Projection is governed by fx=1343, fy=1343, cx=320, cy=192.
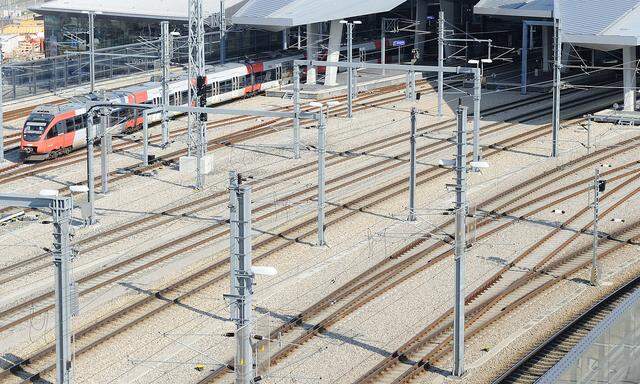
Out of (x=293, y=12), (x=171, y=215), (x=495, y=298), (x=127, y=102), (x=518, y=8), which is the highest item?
(x=518, y=8)

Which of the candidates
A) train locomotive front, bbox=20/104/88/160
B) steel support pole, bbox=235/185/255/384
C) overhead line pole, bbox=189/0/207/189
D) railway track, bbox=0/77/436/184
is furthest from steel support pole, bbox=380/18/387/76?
steel support pole, bbox=235/185/255/384

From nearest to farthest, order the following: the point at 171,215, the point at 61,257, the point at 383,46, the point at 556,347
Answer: the point at 61,257 < the point at 556,347 < the point at 171,215 < the point at 383,46

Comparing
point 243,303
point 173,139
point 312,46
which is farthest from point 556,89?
point 243,303

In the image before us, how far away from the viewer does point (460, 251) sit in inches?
1080

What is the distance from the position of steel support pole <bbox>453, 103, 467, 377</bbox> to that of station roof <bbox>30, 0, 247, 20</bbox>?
5059 centimetres

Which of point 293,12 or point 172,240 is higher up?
point 293,12

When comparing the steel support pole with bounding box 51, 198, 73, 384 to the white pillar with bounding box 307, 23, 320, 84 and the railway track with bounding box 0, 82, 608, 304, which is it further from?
the white pillar with bounding box 307, 23, 320, 84

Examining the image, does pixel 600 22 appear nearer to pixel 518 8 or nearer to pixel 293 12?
pixel 518 8

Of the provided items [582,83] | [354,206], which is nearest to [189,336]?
[354,206]

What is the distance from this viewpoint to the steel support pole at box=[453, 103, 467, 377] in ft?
90.2

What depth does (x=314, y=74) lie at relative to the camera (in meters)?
71.6

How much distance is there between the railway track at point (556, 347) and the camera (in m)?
28.0

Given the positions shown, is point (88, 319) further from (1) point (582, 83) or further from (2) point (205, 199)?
(1) point (582, 83)

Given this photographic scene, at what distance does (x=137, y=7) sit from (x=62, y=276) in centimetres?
5668
